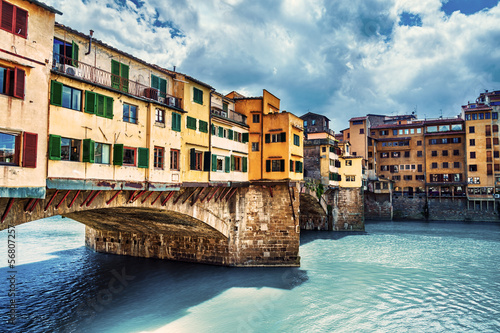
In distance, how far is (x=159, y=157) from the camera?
19.3m

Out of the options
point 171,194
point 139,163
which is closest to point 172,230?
point 171,194

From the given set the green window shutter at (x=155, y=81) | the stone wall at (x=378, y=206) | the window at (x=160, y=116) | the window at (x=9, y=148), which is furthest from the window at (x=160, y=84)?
the stone wall at (x=378, y=206)

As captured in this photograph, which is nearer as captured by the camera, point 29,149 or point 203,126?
point 29,149

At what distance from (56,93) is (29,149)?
2742 mm

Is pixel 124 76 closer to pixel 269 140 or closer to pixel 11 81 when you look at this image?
A: pixel 11 81

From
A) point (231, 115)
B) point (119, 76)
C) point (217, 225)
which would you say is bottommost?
point (217, 225)

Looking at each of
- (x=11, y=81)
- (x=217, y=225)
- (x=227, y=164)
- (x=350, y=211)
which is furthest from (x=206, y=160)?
(x=350, y=211)

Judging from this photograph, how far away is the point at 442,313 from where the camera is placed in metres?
18.6

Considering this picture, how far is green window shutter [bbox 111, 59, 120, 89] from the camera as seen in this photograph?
17.7 metres

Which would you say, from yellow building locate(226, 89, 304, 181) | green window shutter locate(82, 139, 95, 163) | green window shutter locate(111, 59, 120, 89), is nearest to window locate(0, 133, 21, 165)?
green window shutter locate(82, 139, 95, 163)

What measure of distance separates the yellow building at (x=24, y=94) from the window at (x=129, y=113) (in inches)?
170

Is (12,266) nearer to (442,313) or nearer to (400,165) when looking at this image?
(442,313)

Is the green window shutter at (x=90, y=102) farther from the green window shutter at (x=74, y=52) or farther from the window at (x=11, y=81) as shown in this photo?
the window at (x=11, y=81)

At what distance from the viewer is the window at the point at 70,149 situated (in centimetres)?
1437
